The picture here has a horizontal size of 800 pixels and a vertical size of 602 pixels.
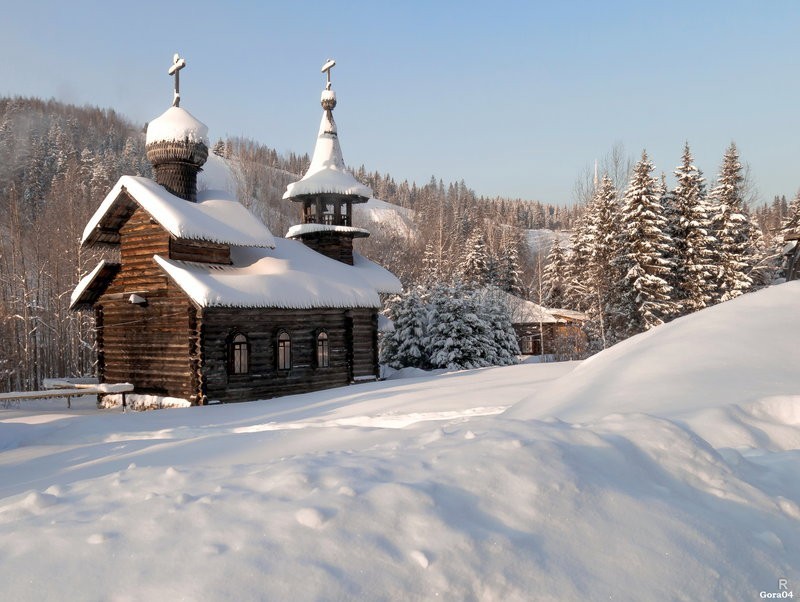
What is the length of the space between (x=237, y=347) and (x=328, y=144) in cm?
1222

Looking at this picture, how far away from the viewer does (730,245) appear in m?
34.6

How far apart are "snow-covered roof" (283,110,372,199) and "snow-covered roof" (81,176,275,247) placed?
15.7ft

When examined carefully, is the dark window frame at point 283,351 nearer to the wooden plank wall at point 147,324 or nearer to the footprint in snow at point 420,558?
the wooden plank wall at point 147,324

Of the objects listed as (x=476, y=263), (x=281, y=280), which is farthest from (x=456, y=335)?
(x=476, y=263)

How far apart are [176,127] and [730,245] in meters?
32.0

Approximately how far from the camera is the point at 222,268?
1883 cm

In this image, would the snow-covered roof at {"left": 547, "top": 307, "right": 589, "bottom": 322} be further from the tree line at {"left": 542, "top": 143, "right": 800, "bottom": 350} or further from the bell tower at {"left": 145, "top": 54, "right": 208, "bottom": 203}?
the bell tower at {"left": 145, "top": 54, "right": 208, "bottom": 203}

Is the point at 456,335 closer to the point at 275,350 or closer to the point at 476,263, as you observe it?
the point at 275,350

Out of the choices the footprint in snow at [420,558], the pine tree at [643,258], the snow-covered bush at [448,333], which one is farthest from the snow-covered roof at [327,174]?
the footprint in snow at [420,558]

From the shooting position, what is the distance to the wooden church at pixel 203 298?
1725 centimetres

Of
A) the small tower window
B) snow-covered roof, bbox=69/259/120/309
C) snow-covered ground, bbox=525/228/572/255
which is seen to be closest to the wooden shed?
the small tower window

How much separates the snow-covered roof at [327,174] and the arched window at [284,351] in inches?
312

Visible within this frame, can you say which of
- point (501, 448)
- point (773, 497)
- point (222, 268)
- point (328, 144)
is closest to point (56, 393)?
point (222, 268)

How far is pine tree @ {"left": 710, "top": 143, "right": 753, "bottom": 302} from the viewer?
111 feet
